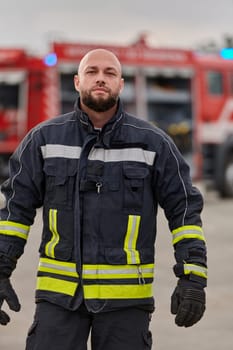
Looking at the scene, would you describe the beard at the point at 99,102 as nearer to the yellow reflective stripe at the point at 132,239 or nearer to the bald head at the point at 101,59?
the bald head at the point at 101,59

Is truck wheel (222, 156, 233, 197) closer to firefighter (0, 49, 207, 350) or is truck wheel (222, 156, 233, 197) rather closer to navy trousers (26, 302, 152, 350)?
firefighter (0, 49, 207, 350)

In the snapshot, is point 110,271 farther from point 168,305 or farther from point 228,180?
point 228,180

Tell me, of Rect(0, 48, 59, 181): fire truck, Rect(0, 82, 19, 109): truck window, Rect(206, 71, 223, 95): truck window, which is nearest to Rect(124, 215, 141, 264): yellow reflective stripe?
Rect(0, 48, 59, 181): fire truck

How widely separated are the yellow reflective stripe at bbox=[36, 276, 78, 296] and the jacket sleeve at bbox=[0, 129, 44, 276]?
138 millimetres

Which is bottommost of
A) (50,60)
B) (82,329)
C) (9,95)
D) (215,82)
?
(82,329)

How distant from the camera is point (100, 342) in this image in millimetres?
3225

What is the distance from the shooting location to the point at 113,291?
3.23m

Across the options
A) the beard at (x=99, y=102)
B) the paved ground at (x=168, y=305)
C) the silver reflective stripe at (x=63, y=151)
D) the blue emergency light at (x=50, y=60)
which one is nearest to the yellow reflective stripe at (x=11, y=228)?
the silver reflective stripe at (x=63, y=151)

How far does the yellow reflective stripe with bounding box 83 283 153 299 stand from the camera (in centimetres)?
321

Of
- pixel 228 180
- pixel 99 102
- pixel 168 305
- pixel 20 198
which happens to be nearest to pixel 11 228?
pixel 20 198

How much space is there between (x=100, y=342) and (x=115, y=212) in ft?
Answer: 1.65

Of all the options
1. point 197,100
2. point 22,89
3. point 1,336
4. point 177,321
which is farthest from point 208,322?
point 197,100

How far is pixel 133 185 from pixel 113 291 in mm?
415

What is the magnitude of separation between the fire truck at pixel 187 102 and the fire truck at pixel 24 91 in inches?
58.3
